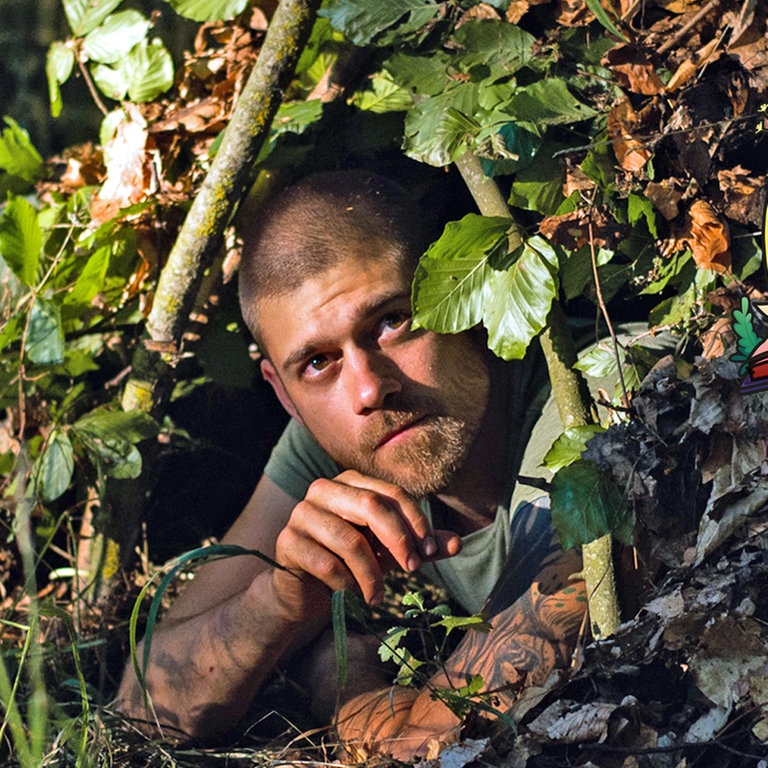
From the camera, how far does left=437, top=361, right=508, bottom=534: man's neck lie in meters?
2.13

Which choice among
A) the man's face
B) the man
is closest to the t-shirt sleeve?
the man

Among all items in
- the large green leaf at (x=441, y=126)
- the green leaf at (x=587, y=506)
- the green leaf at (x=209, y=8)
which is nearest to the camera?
the green leaf at (x=587, y=506)

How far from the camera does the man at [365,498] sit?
176cm

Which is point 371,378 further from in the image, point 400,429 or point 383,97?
point 383,97

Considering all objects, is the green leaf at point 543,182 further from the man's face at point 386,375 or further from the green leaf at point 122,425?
the green leaf at point 122,425

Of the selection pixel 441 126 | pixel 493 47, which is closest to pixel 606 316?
pixel 441 126

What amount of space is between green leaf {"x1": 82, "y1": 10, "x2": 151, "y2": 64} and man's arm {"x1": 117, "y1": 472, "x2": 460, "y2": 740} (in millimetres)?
1133

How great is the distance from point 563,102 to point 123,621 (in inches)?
64.9

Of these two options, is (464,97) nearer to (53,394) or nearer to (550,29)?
(550,29)

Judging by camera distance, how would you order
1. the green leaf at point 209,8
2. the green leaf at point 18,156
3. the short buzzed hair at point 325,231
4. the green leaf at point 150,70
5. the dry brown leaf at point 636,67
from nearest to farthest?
the dry brown leaf at point 636,67 < the short buzzed hair at point 325,231 < the green leaf at point 209,8 < the green leaf at point 150,70 < the green leaf at point 18,156

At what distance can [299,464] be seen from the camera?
2.41 meters

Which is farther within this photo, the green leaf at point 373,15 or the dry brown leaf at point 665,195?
the green leaf at point 373,15

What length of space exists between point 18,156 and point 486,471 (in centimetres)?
149

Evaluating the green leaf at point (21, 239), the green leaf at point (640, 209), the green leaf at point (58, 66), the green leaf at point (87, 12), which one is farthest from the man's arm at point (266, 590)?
the green leaf at point (87, 12)
